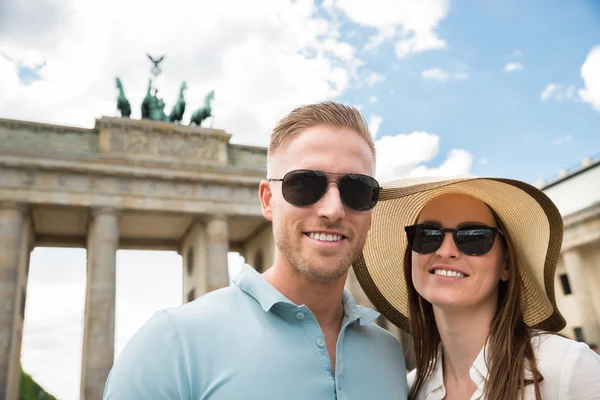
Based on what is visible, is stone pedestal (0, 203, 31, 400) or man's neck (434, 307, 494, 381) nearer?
man's neck (434, 307, 494, 381)

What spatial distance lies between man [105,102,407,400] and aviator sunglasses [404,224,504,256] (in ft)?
1.73

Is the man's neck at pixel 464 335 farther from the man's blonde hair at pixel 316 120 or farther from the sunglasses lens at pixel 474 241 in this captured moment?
the man's blonde hair at pixel 316 120

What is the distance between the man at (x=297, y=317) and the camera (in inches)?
101

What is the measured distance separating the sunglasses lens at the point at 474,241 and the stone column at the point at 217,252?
2525cm

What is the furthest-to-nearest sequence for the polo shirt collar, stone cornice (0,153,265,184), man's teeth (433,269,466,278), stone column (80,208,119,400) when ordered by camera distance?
stone cornice (0,153,265,184)
stone column (80,208,119,400)
man's teeth (433,269,466,278)
the polo shirt collar

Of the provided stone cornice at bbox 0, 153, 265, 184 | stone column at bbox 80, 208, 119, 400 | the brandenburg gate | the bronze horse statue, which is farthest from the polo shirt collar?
the bronze horse statue

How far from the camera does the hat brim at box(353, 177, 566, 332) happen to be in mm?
3387

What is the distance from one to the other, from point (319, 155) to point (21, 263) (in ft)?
90.9

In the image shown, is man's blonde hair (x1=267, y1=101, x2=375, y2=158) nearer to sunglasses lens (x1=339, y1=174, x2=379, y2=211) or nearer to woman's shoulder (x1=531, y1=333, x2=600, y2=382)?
sunglasses lens (x1=339, y1=174, x2=379, y2=211)

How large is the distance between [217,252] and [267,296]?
2641cm

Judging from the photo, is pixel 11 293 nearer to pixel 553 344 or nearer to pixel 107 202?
pixel 107 202

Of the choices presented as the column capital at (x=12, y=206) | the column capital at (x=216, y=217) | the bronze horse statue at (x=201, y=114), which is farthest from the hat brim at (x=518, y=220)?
the bronze horse statue at (x=201, y=114)

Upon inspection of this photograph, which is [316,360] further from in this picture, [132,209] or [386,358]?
[132,209]

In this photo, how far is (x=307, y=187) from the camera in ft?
10.0
